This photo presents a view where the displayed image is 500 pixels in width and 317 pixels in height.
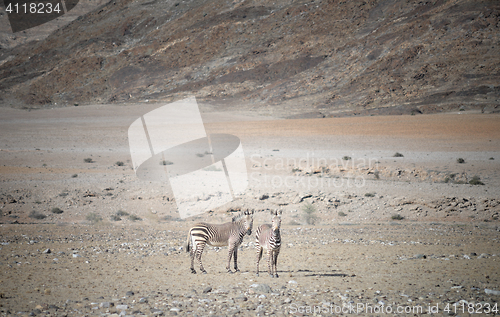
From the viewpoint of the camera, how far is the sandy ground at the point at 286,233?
6.43 meters

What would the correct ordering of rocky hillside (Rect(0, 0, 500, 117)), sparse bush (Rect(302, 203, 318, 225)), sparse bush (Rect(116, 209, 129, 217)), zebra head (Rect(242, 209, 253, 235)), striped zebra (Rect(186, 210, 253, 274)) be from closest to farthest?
zebra head (Rect(242, 209, 253, 235)), striped zebra (Rect(186, 210, 253, 274)), sparse bush (Rect(302, 203, 318, 225)), sparse bush (Rect(116, 209, 129, 217)), rocky hillside (Rect(0, 0, 500, 117))

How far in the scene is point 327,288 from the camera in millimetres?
6859

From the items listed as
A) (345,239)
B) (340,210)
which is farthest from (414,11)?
(345,239)

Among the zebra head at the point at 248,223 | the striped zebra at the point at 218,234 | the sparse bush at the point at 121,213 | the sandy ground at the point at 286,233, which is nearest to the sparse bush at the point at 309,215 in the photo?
the sandy ground at the point at 286,233

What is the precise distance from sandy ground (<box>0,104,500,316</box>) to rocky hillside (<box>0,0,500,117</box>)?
64.9 ft

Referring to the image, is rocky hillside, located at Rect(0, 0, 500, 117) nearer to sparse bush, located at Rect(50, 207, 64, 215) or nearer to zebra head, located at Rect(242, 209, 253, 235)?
sparse bush, located at Rect(50, 207, 64, 215)

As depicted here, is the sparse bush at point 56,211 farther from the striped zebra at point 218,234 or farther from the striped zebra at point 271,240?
the striped zebra at point 271,240

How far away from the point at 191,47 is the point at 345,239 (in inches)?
2974

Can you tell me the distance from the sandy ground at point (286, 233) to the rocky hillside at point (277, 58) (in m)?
19.8

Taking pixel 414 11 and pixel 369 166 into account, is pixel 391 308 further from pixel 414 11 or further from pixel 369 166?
pixel 414 11

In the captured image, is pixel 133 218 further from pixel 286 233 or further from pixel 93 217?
pixel 286 233

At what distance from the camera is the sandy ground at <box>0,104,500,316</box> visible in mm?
6430

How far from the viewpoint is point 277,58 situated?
240 ft

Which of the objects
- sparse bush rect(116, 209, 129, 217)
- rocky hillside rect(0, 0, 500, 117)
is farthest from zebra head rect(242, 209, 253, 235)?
rocky hillside rect(0, 0, 500, 117)
